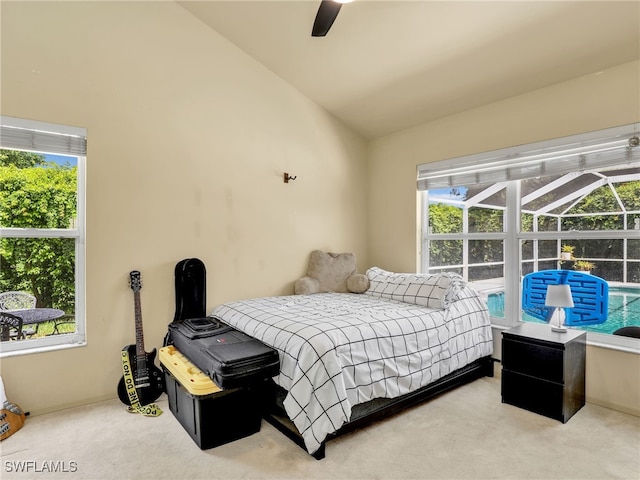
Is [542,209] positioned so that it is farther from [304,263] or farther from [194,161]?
[194,161]

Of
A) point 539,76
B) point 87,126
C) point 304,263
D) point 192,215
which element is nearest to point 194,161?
point 192,215

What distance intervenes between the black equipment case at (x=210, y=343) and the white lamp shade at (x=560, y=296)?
2.01m

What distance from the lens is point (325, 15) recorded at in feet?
6.51

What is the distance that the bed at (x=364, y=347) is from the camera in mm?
2027

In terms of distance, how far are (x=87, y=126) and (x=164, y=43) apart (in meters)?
0.96

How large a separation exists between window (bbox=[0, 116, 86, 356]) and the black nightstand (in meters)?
3.18

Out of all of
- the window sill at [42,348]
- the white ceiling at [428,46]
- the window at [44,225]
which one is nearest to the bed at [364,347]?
the window sill at [42,348]

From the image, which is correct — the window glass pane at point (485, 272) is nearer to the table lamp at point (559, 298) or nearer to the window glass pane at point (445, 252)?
the window glass pane at point (445, 252)

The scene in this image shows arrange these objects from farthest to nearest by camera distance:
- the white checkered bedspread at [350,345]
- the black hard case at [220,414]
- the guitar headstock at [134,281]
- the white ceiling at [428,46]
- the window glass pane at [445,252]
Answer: the window glass pane at [445,252] < the guitar headstock at [134,281] < the white ceiling at [428,46] < the black hard case at [220,414] < the white checkered bedspread at [350,345]

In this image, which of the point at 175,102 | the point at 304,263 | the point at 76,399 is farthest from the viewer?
the point at 304,263

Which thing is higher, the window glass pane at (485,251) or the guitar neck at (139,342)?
the window glass pane at (485,251)

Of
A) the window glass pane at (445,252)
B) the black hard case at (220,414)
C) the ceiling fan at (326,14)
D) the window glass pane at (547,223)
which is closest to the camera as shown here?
the ceiling fan at (326,14)

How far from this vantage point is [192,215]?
126 inches

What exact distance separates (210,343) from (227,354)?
28 centimetres
